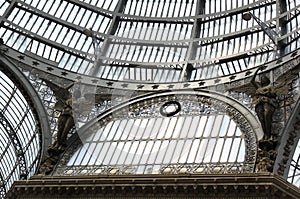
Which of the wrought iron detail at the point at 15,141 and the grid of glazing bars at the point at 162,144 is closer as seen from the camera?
the grid of glazing bars at the point at 162,144

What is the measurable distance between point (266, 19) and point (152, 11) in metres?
9.71

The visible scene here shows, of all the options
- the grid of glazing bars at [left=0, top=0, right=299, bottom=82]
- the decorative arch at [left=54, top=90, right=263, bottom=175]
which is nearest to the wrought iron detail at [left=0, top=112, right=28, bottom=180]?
the grid of glazing bars at [left=0, top=0, right=299, bottom=82]

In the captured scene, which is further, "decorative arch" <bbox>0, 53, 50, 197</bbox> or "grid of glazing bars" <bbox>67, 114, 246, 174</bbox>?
"decorative arch" <bbox>0, 53, 50, 197</bbox>

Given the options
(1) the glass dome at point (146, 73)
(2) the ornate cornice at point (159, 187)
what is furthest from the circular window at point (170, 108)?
(2) the ornate cornice at point (159, 187)

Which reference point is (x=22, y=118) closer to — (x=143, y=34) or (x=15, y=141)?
(x=15, y=141)

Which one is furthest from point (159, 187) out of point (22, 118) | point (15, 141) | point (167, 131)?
point (15, 141)

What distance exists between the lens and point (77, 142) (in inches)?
1618

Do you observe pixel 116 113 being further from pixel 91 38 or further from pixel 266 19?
pixel 266 19

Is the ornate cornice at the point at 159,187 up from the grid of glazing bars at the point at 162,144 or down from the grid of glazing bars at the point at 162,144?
down

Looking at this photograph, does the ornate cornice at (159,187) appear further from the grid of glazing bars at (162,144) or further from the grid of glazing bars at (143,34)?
the grid of glazing bars at (143,34)

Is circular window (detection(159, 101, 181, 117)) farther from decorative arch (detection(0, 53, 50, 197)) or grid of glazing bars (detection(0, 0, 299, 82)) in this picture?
decorative arch (detection(0, 53, 50, 197))

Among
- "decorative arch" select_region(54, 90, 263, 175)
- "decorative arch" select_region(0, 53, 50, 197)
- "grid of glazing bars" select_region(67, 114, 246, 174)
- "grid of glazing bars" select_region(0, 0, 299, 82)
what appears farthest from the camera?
"grid of glazing bars" select_region(0, 0, 299, 82)

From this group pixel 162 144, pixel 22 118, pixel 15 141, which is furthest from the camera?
pixel 15 141

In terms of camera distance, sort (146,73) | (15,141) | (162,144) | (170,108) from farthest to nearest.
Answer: (15,141) < (146,73) < (170,108) < (162,144)
